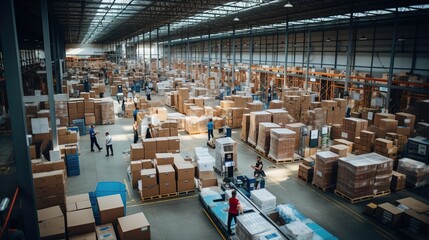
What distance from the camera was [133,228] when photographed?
6.51 m

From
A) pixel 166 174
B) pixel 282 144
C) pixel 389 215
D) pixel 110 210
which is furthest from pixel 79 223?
pixel 282 144

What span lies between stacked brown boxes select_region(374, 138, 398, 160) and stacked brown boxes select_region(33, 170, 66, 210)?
411 inches

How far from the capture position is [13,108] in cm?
472

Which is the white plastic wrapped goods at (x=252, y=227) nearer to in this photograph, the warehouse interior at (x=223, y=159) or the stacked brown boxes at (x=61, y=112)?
the warehouse interior at (x=223, y=159)

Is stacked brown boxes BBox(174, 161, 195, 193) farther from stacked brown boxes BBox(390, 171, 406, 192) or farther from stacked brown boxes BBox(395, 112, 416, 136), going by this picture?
stacked brown boxes BBox(395, 112, 416, 136)

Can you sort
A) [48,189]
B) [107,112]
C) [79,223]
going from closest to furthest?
[79,223] → [48,189] → [107,112]

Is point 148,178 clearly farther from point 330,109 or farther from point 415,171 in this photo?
point 330,109

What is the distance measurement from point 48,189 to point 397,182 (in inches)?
395

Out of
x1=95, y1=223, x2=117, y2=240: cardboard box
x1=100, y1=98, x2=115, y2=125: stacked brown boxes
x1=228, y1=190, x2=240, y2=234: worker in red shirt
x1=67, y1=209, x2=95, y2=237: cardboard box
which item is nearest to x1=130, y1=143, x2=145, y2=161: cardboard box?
x1=95, y1=223, x2=117, y2=240: cardboard box

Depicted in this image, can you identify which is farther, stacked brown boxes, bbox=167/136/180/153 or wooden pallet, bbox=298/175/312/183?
stacked brown boxes, bbox=167/136/180/153

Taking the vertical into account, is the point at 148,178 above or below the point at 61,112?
below

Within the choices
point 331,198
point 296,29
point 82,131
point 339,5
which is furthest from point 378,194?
point 296,29

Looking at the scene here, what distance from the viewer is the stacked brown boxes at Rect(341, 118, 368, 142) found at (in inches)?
520

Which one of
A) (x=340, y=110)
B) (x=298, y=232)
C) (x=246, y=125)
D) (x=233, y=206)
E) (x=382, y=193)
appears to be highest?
(x=340, y=110)
